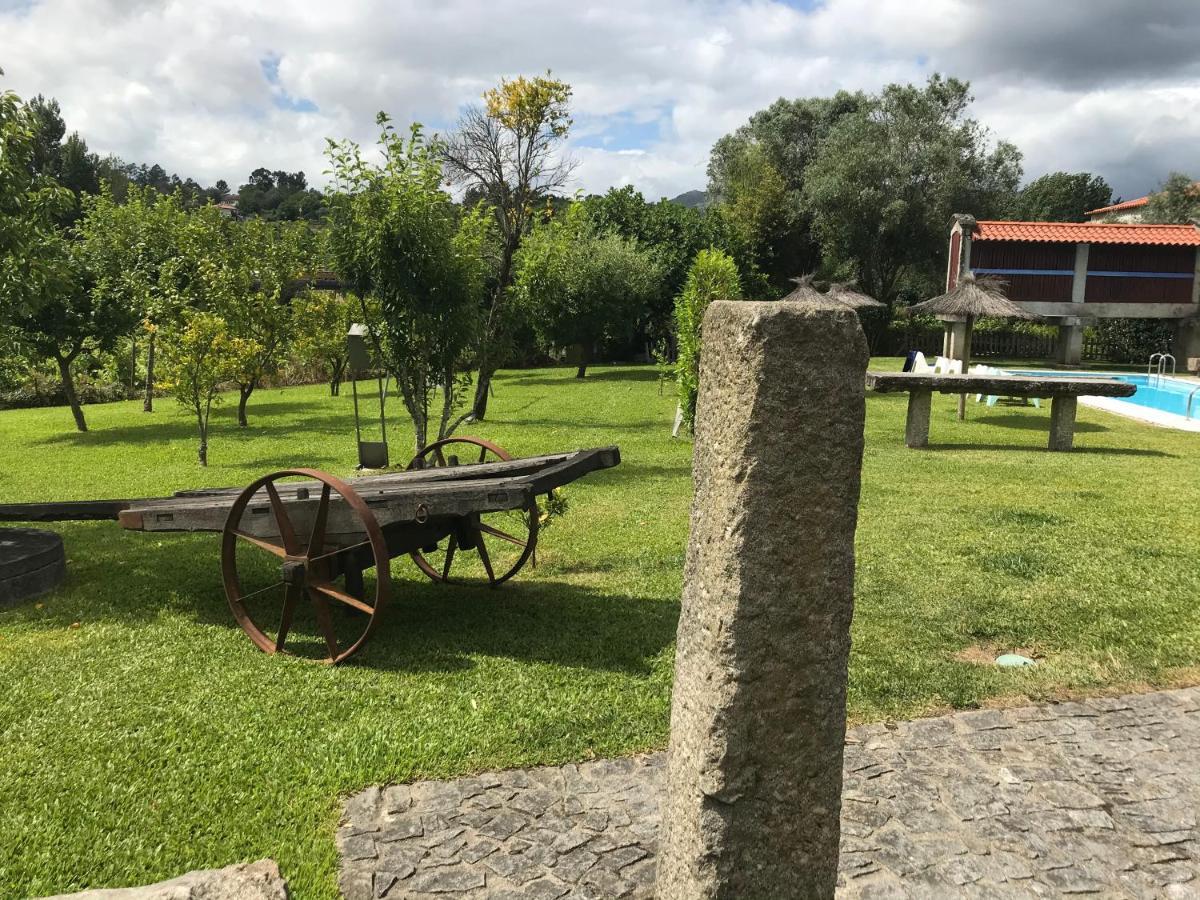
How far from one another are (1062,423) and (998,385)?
3.98 feet

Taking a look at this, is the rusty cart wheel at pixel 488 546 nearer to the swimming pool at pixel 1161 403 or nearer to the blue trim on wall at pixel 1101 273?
the swimming pool at pixel 1161 403

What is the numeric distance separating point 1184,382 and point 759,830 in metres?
27.8

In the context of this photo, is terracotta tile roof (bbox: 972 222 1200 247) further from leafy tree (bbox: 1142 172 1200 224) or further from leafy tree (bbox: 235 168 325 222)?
leafy tree (bbox: 235 168 325 222)

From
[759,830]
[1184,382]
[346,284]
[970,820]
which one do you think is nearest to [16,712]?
[759,830]

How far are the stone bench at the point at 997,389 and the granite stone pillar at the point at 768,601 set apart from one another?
1230cm

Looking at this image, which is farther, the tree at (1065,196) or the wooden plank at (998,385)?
the tree at (1065,196)

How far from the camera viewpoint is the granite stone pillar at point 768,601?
242 centimetres

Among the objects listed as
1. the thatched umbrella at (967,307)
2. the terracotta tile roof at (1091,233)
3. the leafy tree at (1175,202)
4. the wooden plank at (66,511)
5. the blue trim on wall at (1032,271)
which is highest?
the leafy tree at (1175,202)

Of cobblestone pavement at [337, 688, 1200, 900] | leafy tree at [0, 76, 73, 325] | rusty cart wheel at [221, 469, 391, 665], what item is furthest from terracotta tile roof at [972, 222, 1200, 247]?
rusty cart wheel at [221, 469, 391, 665]

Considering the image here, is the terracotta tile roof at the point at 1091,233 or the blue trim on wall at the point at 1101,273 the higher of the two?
the terracotta tile roof at the point at 1091,233

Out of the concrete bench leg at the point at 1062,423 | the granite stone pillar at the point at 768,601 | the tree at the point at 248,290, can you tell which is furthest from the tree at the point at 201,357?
the concrete bench leg at the point at 1062,423

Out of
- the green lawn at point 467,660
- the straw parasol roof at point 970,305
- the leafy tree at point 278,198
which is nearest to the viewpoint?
the green lawn at point 467,660

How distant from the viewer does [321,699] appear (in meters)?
5.10

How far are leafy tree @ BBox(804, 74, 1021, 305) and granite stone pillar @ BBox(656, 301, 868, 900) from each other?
36.3 meters
